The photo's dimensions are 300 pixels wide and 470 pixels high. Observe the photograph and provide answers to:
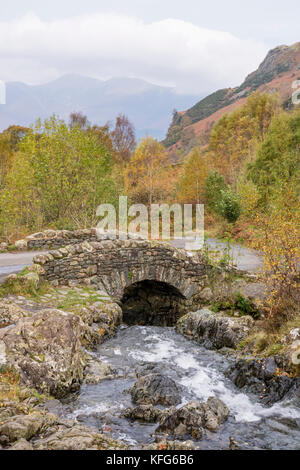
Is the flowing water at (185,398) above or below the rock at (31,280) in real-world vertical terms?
below

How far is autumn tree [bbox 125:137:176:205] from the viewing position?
34031 millimetres

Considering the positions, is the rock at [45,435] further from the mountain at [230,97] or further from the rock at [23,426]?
the mountain at [230,97]

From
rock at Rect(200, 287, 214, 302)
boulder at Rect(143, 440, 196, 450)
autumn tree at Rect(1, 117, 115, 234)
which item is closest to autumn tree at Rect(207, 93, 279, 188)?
autumn tree at Rect(1, 117, 115, 234)

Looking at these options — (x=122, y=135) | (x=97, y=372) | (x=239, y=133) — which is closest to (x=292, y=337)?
(x=97, y=372)

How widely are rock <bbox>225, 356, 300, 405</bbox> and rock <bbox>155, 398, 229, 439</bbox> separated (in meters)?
1.36

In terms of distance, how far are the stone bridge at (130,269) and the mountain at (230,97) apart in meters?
64.1

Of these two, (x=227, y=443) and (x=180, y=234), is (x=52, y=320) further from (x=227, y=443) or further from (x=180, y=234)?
(x=180, y=234)

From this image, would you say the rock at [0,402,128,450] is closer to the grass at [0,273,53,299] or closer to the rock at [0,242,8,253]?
the grass at [0,273,53,299]

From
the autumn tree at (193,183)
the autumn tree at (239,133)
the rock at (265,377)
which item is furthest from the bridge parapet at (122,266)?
the autumn tree at (239,133)

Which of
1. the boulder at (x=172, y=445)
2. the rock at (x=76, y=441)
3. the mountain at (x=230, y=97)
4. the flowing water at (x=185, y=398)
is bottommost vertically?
the flowing water at (x=185, y=398)

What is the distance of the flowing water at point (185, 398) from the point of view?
5.97 meters

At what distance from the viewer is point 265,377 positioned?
25.3 ft

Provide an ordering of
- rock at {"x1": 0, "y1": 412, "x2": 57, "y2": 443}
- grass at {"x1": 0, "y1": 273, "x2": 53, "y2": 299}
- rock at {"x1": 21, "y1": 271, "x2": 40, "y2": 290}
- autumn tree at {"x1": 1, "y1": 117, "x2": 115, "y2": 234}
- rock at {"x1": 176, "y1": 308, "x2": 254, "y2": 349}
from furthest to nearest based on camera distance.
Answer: autumn tree at {"x1": 1, "y1": 117, "x2": 115, "y2": 234} → rock at {"x1": 21, "y1": 271, "x2": 40, "y2": 290} → grass at {"x1": 0, "y1": 273, "x2": 53, "y2": 299} → rock at {"x1": 176, "y1": 308, "x2": 254, "y2": 349} → rock at {"x1": 0, "y1": 412, "x2": 57, "y2": 443}

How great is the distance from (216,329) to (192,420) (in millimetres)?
5211
